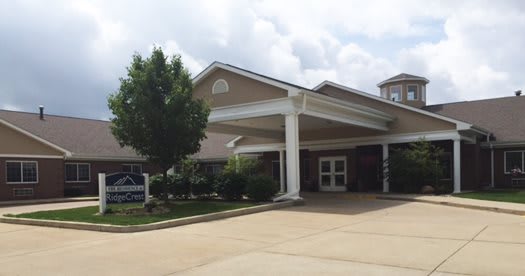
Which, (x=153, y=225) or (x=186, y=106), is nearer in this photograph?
(x=153, y=225)

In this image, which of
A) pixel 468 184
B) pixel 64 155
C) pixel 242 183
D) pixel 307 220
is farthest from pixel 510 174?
pixel 64 155

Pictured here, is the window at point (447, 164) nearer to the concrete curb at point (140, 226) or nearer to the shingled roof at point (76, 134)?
the concrete curb at point (140, 226)

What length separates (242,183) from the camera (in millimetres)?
19438

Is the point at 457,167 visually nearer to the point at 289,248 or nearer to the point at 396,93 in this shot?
the point at 396,93

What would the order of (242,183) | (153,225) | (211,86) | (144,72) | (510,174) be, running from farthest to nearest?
(510,174) → (211,86) → (242,183) → (144,72) → (153,225)

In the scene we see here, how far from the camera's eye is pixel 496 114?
28125 mm

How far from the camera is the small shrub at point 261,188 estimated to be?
720 inches

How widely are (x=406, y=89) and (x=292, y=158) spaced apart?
15.2m

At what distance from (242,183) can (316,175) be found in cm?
1080

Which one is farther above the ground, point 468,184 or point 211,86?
point 211,86

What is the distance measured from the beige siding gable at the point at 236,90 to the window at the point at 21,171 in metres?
11.9

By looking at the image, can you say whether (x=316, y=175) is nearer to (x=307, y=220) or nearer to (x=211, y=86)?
(x=211, y=86)

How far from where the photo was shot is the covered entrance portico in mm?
18781

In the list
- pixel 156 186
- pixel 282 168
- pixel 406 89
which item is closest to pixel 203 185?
pixel 156 186
